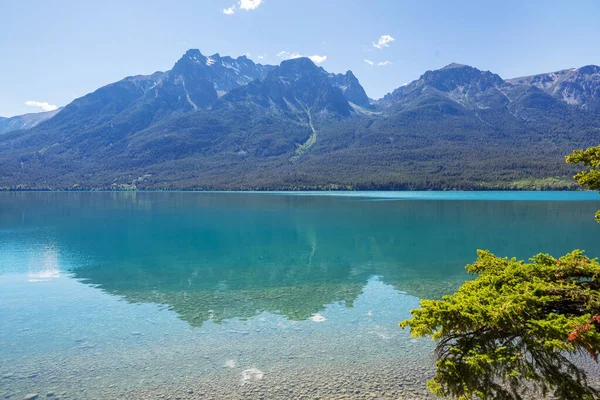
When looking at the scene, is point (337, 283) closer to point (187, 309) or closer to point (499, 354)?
point (187, 309)

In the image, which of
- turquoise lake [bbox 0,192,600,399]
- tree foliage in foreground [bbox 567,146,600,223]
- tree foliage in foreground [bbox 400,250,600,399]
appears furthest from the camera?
turquoise lake [bbox 0,192,600,399]

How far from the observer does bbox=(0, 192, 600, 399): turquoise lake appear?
13.0 m

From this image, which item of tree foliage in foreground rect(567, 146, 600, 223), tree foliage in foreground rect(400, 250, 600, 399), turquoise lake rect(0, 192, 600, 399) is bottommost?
turquoise lake rect(0, 192, 600, 399)

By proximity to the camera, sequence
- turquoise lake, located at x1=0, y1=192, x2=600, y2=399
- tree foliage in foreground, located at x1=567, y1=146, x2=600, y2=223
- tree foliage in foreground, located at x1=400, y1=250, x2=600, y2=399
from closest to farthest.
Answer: tree foliage in foreground, located at x1=400, y1=250, x2=600, y2=399
tree foliage in foreground, located at x1=567, y1=146, x2=600, y2=223
turquoise lake, located at x1=0, y1=192, x2=600, y2=399

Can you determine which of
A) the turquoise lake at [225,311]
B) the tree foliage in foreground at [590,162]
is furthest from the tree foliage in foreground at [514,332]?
the turquoise lake at [225,311]

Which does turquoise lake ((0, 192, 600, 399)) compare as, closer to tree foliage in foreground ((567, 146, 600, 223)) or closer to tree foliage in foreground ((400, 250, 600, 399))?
tree foliage in foreground ((400, 250, 600, 399))

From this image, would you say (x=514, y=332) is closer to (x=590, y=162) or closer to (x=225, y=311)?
(x=590, y=162)

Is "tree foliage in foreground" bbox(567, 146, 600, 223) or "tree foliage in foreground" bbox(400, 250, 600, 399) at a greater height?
"tree foliage in foreground" bbox(567, 146, 600, 223)

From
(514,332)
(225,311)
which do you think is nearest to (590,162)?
(514,332)

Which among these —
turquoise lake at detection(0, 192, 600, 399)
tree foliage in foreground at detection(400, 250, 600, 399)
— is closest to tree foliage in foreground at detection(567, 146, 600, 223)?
tree foliage in foreground at detection(400, 250, 600, 399)

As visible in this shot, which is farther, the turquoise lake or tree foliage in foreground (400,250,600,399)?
the turquoise lake

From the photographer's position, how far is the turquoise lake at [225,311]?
511 inches

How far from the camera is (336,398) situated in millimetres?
11695

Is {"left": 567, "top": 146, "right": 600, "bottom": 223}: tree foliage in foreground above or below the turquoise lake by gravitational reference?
above
